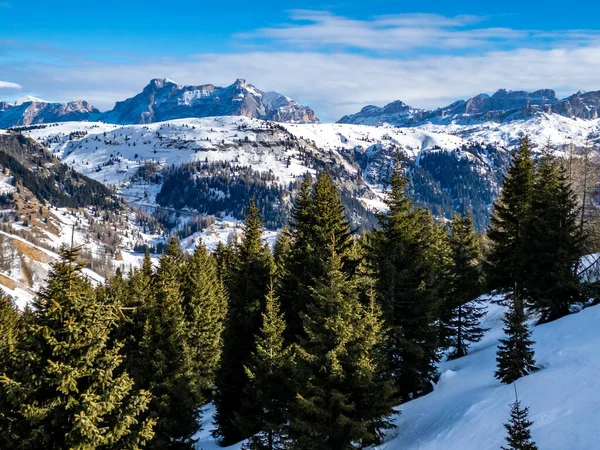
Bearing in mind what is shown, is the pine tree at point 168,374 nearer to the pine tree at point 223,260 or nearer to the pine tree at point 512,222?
the pine tree at point 512,222

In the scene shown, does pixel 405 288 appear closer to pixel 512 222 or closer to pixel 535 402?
pixel 535 402

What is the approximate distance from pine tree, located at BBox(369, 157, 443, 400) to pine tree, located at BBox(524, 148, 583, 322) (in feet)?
24.5

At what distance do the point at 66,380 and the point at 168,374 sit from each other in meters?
12.7

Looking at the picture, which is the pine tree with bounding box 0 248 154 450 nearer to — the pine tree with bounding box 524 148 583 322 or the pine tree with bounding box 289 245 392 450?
the pine tree with bounding box 289 245 392 450

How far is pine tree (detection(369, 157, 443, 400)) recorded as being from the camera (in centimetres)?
2483

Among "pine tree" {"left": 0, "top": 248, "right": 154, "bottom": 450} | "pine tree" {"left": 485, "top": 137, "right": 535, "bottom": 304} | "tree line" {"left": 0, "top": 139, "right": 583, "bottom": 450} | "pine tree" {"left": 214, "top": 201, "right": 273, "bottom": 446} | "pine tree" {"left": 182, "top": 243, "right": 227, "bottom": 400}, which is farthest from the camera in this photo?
"pine tree" {"left": 182, "top": 243, "right": 227, "bottom": 400}

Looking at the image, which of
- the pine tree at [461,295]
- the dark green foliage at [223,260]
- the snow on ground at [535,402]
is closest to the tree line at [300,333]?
the pine tree at [461,295]

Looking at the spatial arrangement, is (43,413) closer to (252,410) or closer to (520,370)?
(252,410)

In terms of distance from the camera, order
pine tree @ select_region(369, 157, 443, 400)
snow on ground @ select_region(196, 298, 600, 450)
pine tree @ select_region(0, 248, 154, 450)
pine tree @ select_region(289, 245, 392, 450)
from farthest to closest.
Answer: pine tree @ select_region(369, 157, 443, 400) → pine tree @ select_region(289, 245, 392, 450) → snow on ground @ select_region(196, 298, 600, 450) → pine tree @ select_region(0, 248, 154, 450)

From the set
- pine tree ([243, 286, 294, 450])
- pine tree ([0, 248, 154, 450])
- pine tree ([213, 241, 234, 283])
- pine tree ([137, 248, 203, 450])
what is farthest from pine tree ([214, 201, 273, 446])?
pine tree ([213, 241, 234, 283])

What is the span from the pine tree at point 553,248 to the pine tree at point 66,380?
952 inches

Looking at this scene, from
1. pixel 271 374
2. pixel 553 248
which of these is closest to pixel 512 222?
pixel 553 248

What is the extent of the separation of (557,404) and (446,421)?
15.3 feet

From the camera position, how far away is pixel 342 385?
18.7 meters
